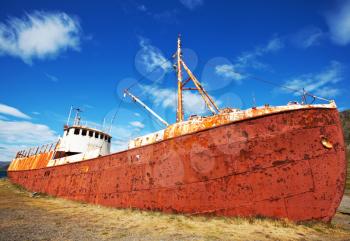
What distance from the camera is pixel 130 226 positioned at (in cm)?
744

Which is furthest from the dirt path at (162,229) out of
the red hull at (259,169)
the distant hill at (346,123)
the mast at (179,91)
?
the distant hill at (346,123)

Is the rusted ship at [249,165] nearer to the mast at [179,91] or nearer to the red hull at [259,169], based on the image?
the red hull at [259,169]

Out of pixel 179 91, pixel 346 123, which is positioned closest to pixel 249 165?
pixel 179 91

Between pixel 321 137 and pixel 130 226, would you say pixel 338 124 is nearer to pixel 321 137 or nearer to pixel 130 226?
pixel 321 137

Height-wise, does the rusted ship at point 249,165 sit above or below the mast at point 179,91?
below

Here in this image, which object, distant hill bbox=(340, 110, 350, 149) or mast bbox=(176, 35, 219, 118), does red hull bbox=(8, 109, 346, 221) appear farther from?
distant hill bbox=(340, 110, 350, 149)

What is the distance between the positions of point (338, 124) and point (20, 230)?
10.2 metres

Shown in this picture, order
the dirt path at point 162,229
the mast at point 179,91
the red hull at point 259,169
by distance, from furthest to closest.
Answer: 1. the mast at point 179,91
2. the red hull at point 259,169
3. the dirt path at point 162,229

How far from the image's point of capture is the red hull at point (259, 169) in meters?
6.80

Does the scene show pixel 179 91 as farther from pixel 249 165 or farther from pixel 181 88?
pixel 249 165

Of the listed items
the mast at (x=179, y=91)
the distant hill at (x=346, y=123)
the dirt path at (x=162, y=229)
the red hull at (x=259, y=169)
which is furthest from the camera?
the distant hill at (x=346, y=123)

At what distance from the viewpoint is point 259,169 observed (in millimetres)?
7094

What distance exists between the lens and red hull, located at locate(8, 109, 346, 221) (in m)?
6.80

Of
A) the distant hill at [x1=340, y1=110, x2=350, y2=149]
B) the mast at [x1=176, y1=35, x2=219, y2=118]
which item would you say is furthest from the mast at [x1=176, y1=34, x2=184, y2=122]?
the distant hill at [x1=340, y1=110, x2=350, y2=149]
